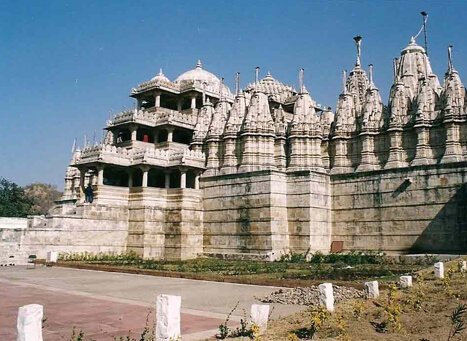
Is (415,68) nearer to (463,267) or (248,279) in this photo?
(463,267)

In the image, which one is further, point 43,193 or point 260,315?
point 43,193

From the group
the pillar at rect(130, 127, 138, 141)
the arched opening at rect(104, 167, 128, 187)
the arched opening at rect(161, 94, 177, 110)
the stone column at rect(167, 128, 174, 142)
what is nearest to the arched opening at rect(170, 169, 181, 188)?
the stone column at rect(167, 128, 174, 142)

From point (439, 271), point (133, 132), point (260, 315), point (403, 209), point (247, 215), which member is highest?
point (133, 132)

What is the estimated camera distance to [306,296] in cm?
1494

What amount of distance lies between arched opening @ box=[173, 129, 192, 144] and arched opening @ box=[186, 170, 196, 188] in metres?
6.58

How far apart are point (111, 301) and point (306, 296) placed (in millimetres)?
6024

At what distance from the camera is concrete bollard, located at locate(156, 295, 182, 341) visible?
8414 mm

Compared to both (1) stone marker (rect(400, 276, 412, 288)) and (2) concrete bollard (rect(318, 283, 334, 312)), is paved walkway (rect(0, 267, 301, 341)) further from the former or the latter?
(1) stone marker (rect(400, 276, 412, 288))

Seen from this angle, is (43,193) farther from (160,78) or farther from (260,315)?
(260,315)

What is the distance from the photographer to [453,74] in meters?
35.3

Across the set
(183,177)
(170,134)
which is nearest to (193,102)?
(170,134)

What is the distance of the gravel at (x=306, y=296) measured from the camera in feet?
48.3

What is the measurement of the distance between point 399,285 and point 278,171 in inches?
833

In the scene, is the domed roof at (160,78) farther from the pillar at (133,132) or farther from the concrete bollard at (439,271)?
the concrete bollard at (439,271)
